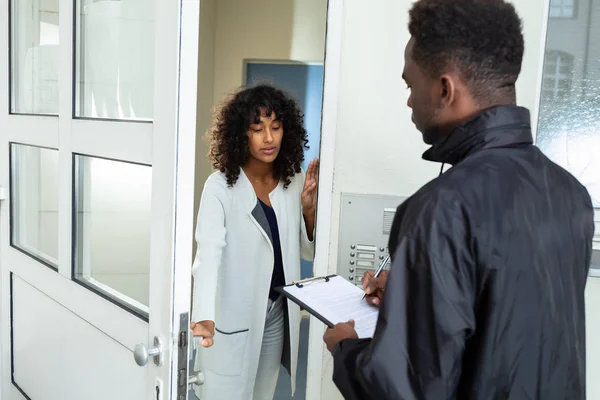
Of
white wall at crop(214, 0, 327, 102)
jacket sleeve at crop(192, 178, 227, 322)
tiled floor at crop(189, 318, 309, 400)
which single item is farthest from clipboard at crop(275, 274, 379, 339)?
white wall at crop(214, 0, 327, 102)

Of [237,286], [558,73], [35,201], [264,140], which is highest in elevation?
[558,73]

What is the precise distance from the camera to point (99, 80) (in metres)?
1.34

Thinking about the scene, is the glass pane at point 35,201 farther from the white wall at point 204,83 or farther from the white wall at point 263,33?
the white wall at point 263,33

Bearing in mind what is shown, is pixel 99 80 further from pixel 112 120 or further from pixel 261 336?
pixel 261 336

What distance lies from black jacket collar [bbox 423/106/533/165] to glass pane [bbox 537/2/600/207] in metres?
0.73

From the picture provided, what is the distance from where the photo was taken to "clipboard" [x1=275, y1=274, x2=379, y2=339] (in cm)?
103

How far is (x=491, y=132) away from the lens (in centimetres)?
76

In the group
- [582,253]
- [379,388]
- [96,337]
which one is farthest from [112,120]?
[582,253]

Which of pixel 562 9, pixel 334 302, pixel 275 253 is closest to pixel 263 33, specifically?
pixel 275 253

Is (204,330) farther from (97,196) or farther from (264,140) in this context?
(264,140)

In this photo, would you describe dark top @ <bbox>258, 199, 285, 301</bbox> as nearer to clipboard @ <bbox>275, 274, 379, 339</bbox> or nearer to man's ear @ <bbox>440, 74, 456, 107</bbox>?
clipboard @ <bbox>275, 274, 379, 339</bbox>

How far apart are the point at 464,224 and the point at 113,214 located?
97 cm

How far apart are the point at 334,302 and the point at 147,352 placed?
0.41 metres

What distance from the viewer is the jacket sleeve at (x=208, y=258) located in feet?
5.39
